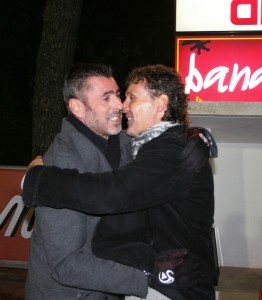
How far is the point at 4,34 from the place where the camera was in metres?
21.6

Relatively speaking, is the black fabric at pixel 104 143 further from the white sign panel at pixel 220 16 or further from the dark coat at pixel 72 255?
the white sign panel at pixel 220 16

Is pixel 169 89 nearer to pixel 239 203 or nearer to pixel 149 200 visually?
pixel 149 200

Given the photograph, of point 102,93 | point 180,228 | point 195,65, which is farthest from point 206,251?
point 195,65

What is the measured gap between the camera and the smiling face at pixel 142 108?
2479mm

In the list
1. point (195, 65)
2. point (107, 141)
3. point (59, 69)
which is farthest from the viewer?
point (59, 69)

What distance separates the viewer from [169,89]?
8.21 feet

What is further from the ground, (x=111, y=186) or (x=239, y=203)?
(x=111, y=186)

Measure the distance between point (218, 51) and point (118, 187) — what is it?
→ 403cm

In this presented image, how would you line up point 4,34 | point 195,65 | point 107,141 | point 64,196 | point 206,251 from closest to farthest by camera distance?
point 64,196, point 206,251, point 107,141, point 195,65, point 4,34

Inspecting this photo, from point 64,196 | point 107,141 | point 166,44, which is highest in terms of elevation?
point 166,44

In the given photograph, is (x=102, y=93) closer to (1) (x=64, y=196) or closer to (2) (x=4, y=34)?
(1) (x=64, y=196)

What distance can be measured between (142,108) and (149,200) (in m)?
0.59

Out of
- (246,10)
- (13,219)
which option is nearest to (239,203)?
(246,10)

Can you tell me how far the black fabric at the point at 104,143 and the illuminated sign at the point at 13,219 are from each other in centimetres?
510
